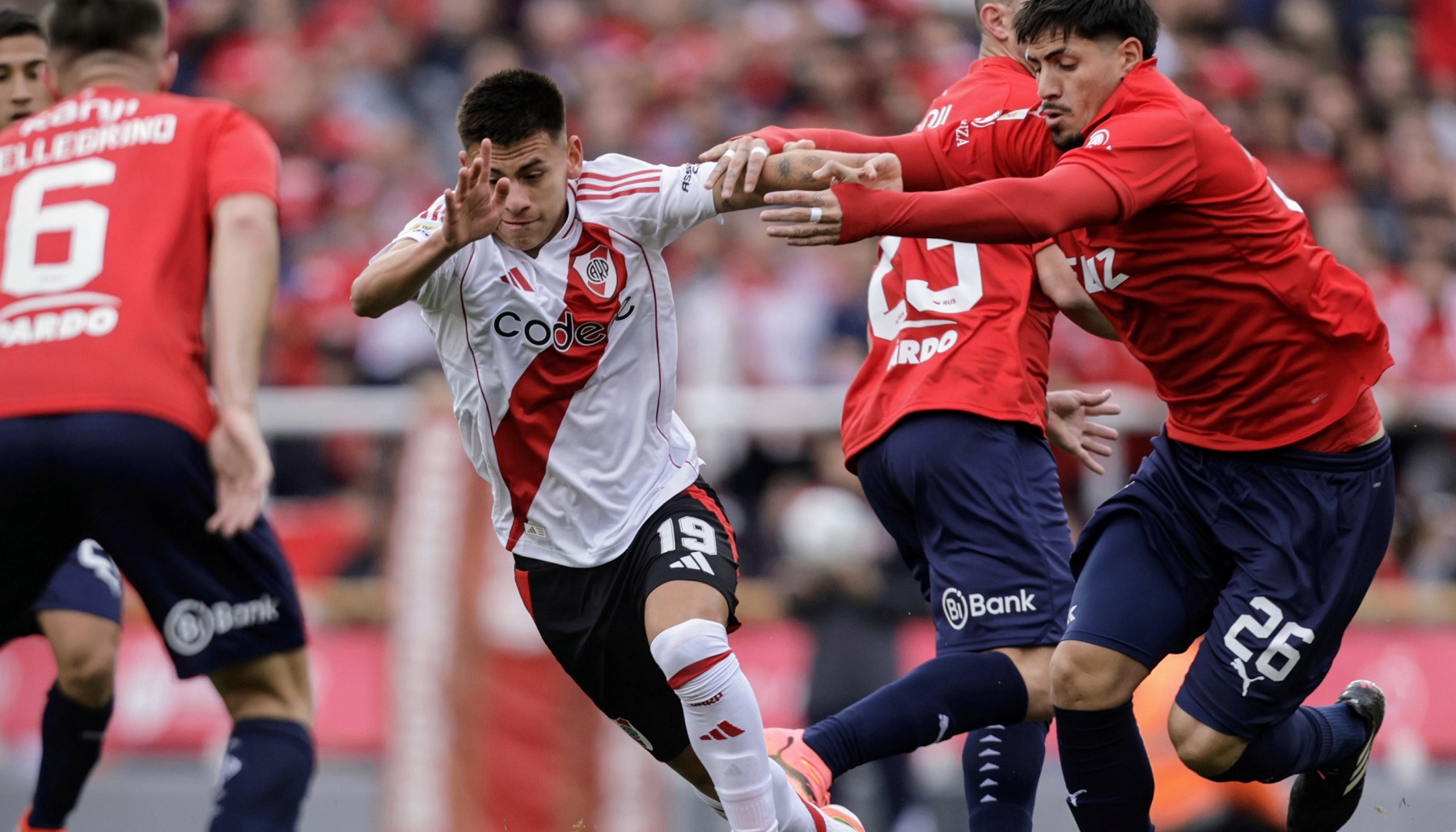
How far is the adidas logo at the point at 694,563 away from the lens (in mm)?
5430

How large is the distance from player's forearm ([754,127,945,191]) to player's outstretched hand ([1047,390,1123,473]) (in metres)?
1.05

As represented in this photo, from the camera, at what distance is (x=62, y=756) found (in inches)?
246

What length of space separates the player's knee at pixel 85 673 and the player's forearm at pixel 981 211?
3.17 metres

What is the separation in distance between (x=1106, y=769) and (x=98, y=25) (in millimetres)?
3722

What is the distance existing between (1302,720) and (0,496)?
4.01 meters

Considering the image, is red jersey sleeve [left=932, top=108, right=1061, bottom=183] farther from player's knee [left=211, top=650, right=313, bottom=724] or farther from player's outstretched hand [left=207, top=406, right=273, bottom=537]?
player's knee [left=211, top=650, right=313, bottom=724]

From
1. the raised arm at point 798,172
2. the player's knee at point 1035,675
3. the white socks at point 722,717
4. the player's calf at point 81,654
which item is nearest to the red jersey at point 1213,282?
the raised arm at point 798,172

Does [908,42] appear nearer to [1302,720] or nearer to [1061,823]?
[1061,823]

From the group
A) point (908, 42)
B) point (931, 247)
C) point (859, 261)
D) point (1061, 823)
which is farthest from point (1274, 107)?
point (931, 247)

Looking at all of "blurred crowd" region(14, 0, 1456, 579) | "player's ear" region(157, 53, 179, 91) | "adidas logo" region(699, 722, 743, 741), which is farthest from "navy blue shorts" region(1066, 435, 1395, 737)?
"blurred crowd" region(14, 0, 1456, 579)

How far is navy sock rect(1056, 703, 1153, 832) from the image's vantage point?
5.47 m

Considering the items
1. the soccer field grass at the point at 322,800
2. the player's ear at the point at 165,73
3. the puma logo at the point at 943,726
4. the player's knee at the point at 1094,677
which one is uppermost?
the player's ear at the point at 165,73

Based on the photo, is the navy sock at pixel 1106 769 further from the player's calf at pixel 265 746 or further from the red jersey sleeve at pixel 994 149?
the player's calf at pixel 265 746

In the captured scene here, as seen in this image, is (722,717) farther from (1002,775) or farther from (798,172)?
(798,172)
